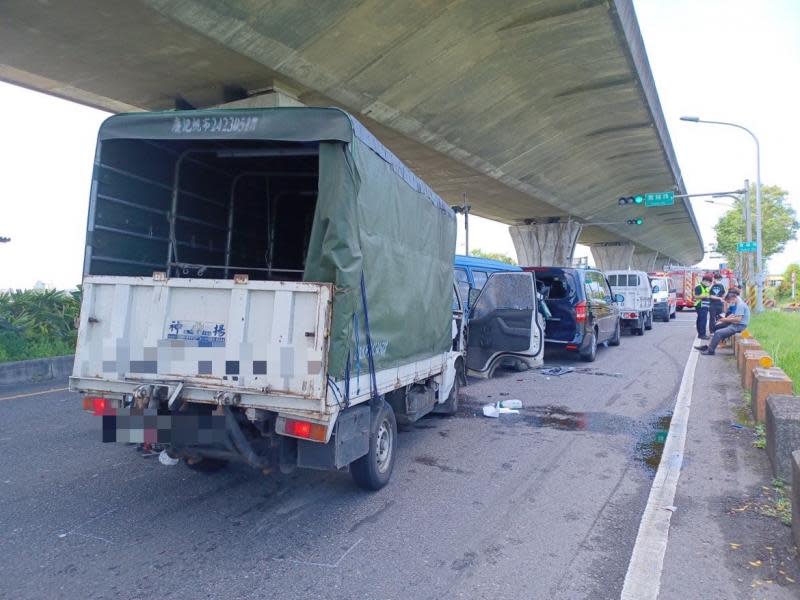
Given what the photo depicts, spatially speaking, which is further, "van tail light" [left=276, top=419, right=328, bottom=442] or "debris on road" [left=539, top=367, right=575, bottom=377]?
"debris on road" [left=539, top=367, right=575, bottom=377]

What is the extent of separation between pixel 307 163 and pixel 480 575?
161 inches

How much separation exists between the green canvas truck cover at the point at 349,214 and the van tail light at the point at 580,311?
7495 mm

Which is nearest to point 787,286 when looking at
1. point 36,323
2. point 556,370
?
point 556,370

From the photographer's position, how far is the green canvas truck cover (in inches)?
156

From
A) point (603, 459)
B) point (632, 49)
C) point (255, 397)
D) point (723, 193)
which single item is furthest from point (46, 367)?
point (723, 193)

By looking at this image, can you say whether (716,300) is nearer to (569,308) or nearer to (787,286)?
(569,308)

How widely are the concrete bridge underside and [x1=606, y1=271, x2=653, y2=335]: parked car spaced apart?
557cm

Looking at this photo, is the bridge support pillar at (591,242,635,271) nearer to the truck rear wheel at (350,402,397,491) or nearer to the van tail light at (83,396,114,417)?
the truck rear wheel at (350,402,397,491)

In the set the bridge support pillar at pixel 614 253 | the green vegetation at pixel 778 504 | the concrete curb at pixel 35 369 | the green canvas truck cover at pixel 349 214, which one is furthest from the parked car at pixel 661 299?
the bridge support pillar at pixel 614 253

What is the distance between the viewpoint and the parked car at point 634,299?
1886 centimetres

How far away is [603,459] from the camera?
5898mm

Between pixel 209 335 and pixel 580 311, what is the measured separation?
31.2ft

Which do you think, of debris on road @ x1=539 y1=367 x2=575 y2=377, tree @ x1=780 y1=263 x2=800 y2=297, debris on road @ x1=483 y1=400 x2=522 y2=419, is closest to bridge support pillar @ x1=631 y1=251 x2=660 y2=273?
tree @ x1=780 y1=263 x2=800 y2=297

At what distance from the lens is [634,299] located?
1909cm
